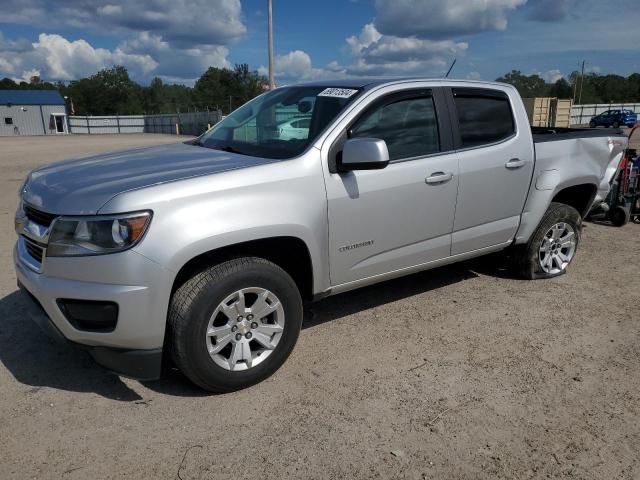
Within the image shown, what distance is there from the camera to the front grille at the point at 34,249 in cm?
296

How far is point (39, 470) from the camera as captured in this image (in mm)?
2541

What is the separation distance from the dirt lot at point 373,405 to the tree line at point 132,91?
80644 mm

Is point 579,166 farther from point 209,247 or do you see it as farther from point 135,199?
point 135,199

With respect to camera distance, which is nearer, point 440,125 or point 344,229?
point 344,229

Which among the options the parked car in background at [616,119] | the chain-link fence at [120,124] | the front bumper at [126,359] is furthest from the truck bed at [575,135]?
the chain-link fence at [120,124]

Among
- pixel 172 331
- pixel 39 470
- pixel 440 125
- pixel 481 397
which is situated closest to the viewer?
pixel 39 470

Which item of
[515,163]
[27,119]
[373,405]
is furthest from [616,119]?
[27,119]

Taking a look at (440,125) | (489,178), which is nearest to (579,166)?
(489,178)

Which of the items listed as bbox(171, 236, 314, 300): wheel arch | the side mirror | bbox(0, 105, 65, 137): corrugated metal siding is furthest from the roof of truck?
bbox(0, 105, 65, 137): corrugated metal siding

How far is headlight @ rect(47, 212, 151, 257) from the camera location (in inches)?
106

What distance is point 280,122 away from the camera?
3.90 meters

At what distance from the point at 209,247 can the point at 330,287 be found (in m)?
1.01

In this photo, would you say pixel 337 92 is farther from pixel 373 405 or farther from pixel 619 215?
pixel 619 215

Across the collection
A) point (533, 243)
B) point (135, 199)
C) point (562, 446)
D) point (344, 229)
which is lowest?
point (562, 446)
